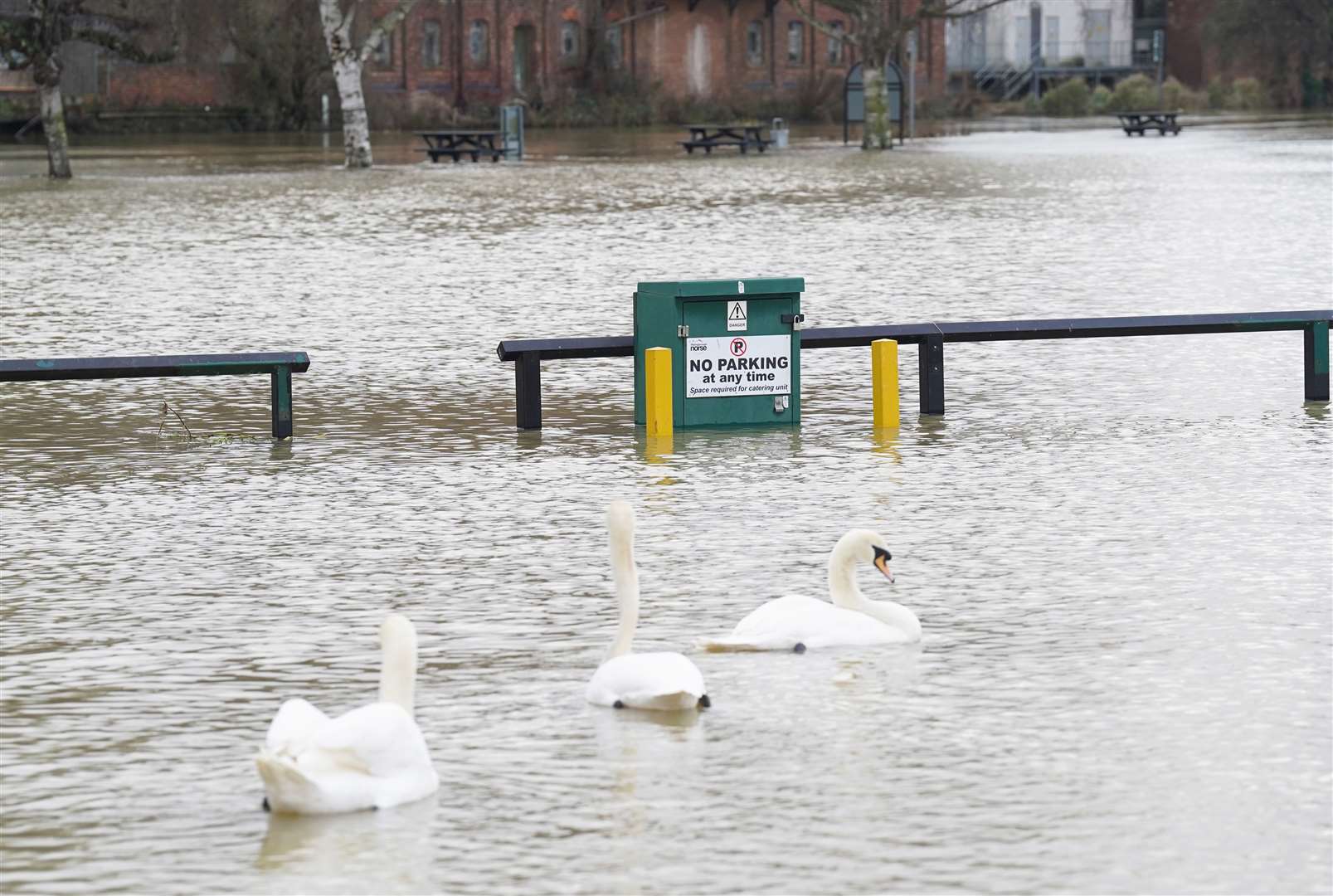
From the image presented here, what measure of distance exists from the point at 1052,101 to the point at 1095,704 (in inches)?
3065

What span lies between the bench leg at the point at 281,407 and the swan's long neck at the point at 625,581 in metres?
6.45

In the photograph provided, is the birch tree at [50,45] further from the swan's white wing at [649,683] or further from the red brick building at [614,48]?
the swan's white wing at [649,683]

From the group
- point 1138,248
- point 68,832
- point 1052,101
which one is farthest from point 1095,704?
point 1052,101

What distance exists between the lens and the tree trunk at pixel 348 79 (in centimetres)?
4547

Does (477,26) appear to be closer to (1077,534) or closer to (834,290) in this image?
(834,290)

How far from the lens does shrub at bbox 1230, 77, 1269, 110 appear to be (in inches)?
3302

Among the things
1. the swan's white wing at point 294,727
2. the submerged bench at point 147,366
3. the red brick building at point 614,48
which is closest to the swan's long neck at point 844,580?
the swan's white wing at point 294,727

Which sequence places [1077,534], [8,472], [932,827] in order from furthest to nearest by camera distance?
[8,472]
[1077,534]
[932,827]

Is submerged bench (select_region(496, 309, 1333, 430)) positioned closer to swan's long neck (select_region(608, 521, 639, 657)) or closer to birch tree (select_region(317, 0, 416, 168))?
swan's long neck (select_region(608, 521, 639, 657))

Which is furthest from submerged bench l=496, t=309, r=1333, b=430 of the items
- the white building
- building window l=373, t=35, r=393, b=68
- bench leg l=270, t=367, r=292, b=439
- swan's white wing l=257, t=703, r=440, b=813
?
the white building

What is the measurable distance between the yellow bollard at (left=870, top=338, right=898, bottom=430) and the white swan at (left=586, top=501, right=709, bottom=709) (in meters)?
6.36

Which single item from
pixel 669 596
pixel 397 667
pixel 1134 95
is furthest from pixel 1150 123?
pixel 397 667

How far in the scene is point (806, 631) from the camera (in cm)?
832

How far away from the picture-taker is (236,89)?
242ft
